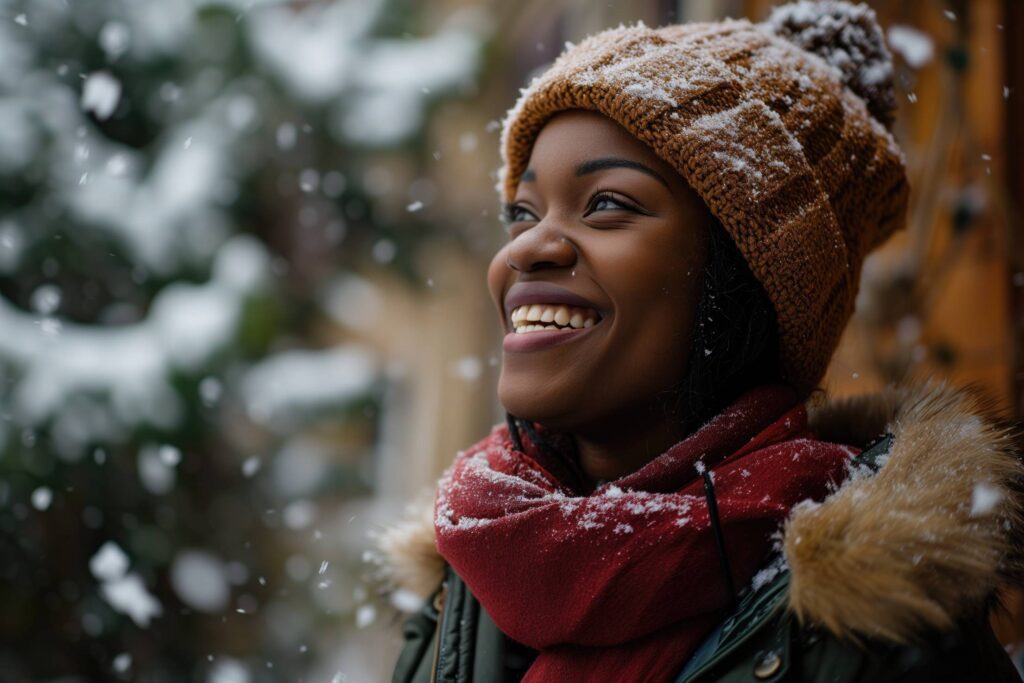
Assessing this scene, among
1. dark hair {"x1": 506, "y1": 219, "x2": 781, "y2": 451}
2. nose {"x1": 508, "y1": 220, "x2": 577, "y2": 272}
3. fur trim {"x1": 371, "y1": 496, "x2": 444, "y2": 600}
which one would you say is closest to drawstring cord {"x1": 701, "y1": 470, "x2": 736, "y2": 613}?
dark hair {"x1": 506, "y1": 219, "x2": 781, "y2": 451}

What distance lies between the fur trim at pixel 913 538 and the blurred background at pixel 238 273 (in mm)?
1219

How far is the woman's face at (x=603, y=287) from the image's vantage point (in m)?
1.45

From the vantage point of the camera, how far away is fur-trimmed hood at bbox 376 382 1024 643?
1.14 metres

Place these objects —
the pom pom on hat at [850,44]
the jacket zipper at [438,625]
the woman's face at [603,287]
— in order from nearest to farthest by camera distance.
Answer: the woman's face at [603,287]
the jacket zipper at [438,625]
the pom pom on hat at [850,44]

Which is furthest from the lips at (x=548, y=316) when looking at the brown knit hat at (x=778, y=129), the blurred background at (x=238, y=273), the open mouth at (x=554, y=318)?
the blurred background at (x=238, y=273)

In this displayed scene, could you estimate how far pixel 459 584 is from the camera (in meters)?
1.67

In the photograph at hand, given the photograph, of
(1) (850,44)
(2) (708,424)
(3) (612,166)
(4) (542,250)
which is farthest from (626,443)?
(1) (850,44)

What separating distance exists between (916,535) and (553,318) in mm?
638

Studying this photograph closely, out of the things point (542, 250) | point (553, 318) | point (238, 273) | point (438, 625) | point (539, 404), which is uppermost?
point (542, 250)

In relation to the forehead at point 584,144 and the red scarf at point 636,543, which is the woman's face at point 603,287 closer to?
the forehead at point 584,144

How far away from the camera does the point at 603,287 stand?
1.45 metres

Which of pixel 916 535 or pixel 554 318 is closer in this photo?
pixel 916 535

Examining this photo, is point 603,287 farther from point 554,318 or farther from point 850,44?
point 850,44

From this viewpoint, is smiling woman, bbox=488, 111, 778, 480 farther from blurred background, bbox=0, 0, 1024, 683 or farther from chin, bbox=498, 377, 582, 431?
blurred background, bbox=0, 0, 1024, 683
